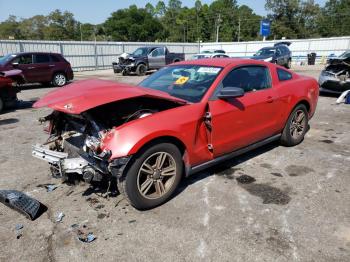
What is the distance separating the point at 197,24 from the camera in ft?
306

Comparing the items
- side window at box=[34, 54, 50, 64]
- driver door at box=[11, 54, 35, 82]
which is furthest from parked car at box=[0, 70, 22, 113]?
side window at box=[34, 54, 50, 64]

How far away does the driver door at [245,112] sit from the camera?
4.02 metres

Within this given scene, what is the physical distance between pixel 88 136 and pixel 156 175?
934 mm

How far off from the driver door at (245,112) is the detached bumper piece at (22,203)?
7.27ft

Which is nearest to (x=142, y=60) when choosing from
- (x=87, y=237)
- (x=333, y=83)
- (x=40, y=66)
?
(x=40, y=66)

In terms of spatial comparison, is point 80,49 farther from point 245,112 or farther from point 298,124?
point 245,112

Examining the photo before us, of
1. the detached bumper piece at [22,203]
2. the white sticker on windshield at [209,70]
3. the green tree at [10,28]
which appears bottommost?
the detached bumper piece at [22,203]

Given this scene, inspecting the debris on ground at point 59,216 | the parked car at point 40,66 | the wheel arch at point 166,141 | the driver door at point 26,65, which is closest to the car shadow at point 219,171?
the wheel arch at point 166,141

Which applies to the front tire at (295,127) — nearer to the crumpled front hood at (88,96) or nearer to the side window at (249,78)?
the side window at (249,78)

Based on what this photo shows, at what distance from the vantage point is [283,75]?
527cm

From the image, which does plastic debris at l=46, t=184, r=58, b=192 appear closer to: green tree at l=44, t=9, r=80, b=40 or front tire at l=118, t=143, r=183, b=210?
front tire at l=118, t=143, r=183, b=210

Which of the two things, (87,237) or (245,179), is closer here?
(87,237)

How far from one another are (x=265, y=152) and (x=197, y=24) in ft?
308

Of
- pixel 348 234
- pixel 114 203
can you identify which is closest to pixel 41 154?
pixel 114 203
